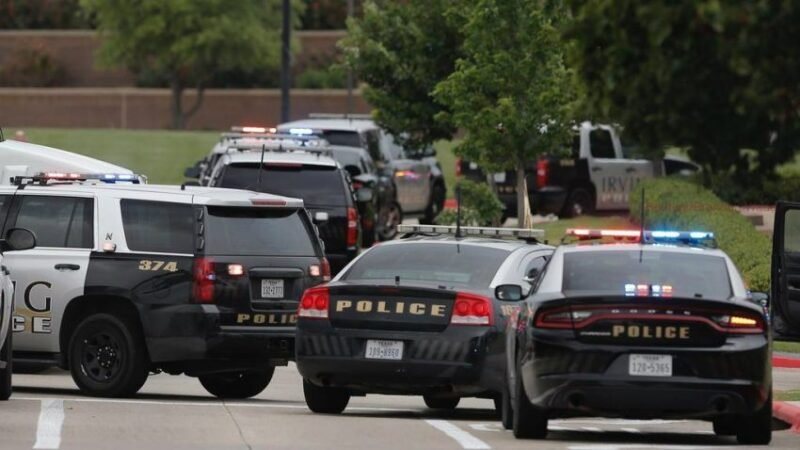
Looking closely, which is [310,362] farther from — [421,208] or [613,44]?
[421,208]

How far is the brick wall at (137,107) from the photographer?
7031 cm

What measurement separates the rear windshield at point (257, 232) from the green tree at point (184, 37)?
5056 cm

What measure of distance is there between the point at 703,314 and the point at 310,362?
3424mm

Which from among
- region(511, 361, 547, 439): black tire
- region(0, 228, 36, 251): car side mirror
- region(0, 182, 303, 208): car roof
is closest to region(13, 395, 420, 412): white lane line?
region(0, 228, 36, 251): car side mirror

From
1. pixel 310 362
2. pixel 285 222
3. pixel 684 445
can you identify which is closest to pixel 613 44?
pixel 684 445

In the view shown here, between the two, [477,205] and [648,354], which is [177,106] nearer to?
[477,205]

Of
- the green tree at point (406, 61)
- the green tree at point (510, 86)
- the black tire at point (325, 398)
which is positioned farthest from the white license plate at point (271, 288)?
the green tree at point (406, 61)

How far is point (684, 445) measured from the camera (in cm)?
1399

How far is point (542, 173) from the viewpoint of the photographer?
37.0 metres

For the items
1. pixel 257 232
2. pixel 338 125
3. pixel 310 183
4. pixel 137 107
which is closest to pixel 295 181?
pixel 310 183

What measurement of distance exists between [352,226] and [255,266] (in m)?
10.1

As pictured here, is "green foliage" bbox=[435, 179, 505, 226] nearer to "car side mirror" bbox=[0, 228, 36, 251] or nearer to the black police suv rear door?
the black police suv rear door

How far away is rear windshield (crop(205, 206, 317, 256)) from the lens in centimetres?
1709

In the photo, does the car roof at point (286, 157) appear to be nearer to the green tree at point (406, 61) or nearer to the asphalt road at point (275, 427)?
the asphalt road at point (275, 427)
